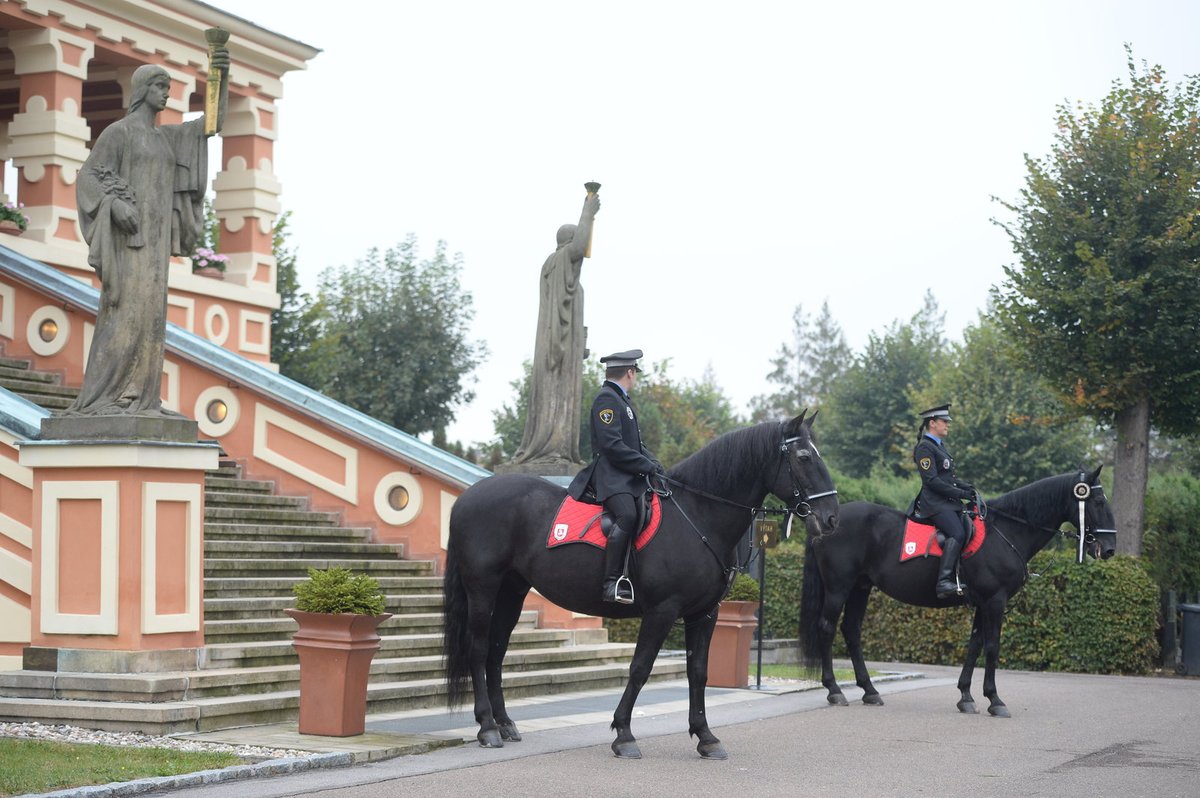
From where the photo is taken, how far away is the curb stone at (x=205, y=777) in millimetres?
7801

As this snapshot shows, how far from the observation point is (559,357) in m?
15.5

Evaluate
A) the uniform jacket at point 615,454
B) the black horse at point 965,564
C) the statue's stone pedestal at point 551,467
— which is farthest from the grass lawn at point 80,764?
the black horse at point 965,564

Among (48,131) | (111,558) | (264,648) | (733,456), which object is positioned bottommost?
(264,648)

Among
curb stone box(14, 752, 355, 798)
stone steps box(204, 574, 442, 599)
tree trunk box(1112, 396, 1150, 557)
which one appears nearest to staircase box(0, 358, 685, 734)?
stone steps box(204, 574, 442, 599)

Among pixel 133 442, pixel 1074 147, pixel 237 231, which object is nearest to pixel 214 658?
pixel 133 442

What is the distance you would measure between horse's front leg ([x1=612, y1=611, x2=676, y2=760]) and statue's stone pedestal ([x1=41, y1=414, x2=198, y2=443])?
372cm

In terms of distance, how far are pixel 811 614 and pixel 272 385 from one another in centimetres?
612

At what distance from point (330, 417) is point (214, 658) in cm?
480

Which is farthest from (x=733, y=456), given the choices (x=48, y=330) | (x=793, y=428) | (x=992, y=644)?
(x=48, y=330)

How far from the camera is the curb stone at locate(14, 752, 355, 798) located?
25.6ft

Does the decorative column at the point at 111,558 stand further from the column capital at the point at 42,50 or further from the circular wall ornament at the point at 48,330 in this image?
the column capital at the point at 42,50

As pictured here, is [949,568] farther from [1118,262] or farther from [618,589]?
[1118,262]

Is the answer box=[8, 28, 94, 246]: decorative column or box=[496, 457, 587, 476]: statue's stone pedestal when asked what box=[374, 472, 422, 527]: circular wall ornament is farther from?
box=[8, 28, 94, 246]: decorative column

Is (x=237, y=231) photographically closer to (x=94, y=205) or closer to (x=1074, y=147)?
(x=94, y=205)
